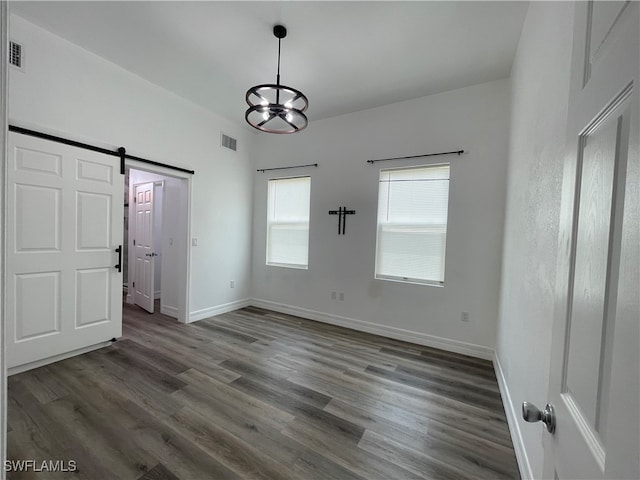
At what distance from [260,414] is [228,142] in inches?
152

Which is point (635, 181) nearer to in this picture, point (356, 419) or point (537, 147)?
point (537, 147)

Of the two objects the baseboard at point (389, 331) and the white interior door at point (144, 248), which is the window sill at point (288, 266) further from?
the white interior door at point (144, 248)

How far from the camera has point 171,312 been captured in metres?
4.21

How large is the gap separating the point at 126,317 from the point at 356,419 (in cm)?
385

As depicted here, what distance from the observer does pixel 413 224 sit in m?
3.47

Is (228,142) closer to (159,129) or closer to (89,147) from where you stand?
(159,129)

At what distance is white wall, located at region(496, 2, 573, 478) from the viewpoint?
1.29m

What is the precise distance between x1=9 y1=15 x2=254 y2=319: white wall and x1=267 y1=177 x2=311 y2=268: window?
0.48 m

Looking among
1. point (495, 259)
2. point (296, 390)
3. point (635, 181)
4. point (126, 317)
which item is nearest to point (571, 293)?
point (635, 181)

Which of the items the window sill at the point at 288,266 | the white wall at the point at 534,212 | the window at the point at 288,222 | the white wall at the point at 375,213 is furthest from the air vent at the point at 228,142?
the white wall at the point at 534,212

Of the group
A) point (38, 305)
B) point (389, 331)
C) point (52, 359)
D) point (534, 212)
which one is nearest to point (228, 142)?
point (38, 305)

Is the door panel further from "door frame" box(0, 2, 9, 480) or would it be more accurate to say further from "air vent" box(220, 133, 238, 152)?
"air vent" box(220, 133, 238, 152)

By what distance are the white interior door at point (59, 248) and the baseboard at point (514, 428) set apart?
13.0 ft

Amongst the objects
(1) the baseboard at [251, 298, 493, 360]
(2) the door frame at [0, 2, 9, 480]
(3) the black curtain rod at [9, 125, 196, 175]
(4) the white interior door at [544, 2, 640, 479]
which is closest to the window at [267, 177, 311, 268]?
(1) the baseboard at [251, 298, 493, 360]
